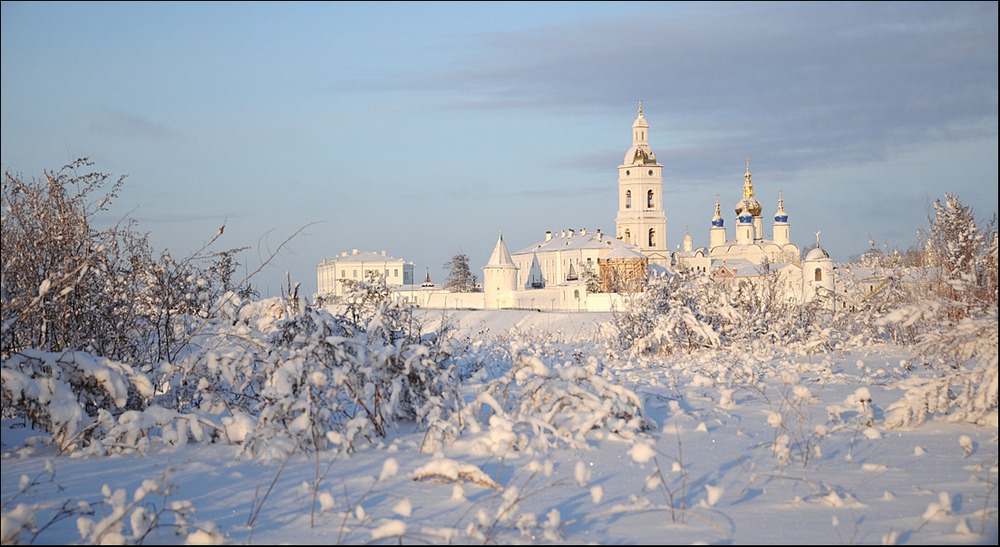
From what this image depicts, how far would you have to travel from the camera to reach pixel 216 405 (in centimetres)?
654

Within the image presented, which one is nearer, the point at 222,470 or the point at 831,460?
the point at 222,470

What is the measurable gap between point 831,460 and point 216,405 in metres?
4.09

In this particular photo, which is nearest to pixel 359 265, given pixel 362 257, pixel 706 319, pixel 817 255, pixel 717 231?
pixel 362 257

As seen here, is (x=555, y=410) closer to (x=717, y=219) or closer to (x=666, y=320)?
(x=666, y=320)

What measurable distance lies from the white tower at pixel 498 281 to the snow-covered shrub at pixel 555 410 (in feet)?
219

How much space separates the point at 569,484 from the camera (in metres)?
4.82

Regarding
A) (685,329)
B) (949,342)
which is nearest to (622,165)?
(685,329)

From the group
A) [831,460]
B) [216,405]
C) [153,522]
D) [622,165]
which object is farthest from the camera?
[622,165]

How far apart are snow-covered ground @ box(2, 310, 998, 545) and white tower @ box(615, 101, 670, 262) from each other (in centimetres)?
9913

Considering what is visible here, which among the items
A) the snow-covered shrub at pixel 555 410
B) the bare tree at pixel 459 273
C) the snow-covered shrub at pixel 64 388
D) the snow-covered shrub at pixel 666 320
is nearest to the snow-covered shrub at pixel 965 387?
the snow-covered shrub at pixel 555 410

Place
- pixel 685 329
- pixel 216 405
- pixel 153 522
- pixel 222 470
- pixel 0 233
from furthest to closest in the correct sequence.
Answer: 1. pixel 685 329
2. pixel 216 405
3. pixel 0 233
4. pixel 222 470
5. pixel 153 522

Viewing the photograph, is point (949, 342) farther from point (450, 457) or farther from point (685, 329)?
point (685, 329)

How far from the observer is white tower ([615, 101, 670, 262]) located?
105m

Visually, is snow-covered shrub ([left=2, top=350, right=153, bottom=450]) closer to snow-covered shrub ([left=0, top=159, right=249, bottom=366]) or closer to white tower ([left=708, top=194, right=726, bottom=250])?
snow-covered shrub ([left=0, top=159, right=249, bottom=366])
